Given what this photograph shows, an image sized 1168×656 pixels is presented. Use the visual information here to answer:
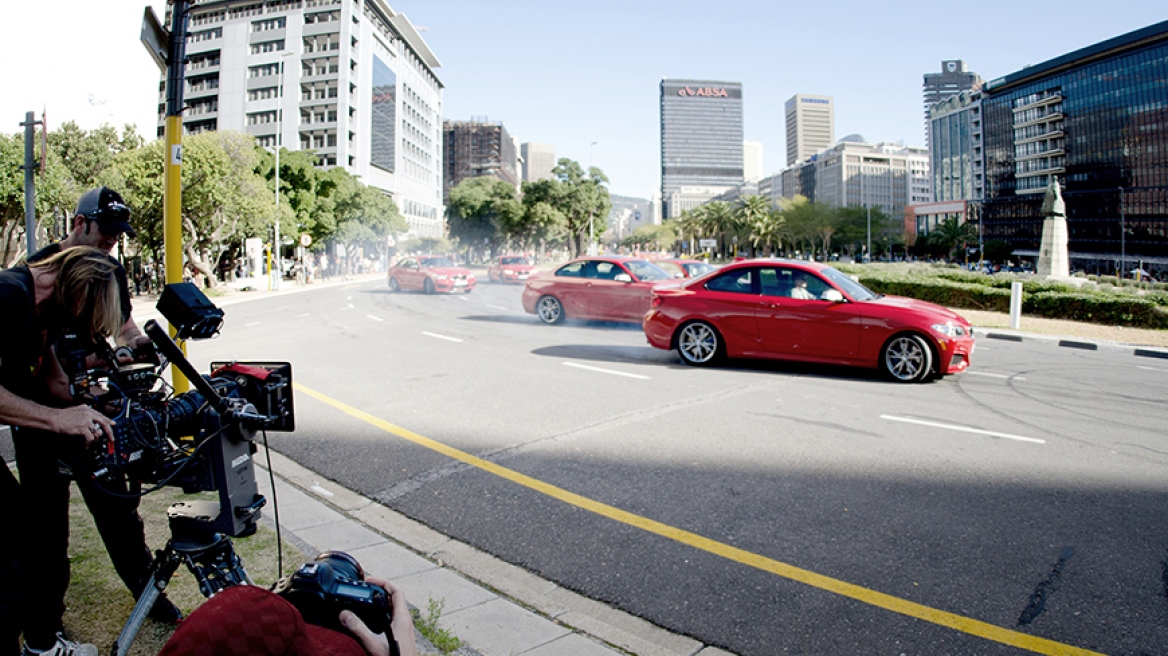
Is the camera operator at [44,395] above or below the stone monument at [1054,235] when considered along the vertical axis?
below

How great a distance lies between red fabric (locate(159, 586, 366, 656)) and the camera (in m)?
1.13

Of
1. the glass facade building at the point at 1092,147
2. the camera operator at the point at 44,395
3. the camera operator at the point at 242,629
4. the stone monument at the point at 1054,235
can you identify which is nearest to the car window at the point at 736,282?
the camera operator at the point at 44,395

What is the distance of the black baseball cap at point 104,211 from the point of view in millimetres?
2775

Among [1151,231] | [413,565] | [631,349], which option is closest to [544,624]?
[413,565]

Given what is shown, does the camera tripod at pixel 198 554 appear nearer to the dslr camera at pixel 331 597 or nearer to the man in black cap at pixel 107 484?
the man in black cap at pixel 107 484

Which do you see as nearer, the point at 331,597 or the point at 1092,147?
the point at 331,597

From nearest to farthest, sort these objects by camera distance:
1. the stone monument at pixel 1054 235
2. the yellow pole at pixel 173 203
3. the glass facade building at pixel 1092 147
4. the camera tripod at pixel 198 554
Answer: the camera tripod at pixel 198 554 → the yellow pole at pixel 173 203 → the stone monument at pixel 1054 235 → the glass facade building at pixel 1092 147

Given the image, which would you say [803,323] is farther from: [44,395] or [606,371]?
[44,395]

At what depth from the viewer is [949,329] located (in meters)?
8.59

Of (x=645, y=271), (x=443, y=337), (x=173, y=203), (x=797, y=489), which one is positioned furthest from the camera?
(x=645, y=271)

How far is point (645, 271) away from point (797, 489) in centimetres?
980

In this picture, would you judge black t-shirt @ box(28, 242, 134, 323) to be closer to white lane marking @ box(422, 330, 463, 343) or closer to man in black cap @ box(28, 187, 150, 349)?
man in black cap @ box(28, 187, 150, 349)

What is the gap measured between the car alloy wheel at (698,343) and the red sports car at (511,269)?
85.1 ft

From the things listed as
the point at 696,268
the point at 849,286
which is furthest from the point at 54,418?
the point at 696,268
